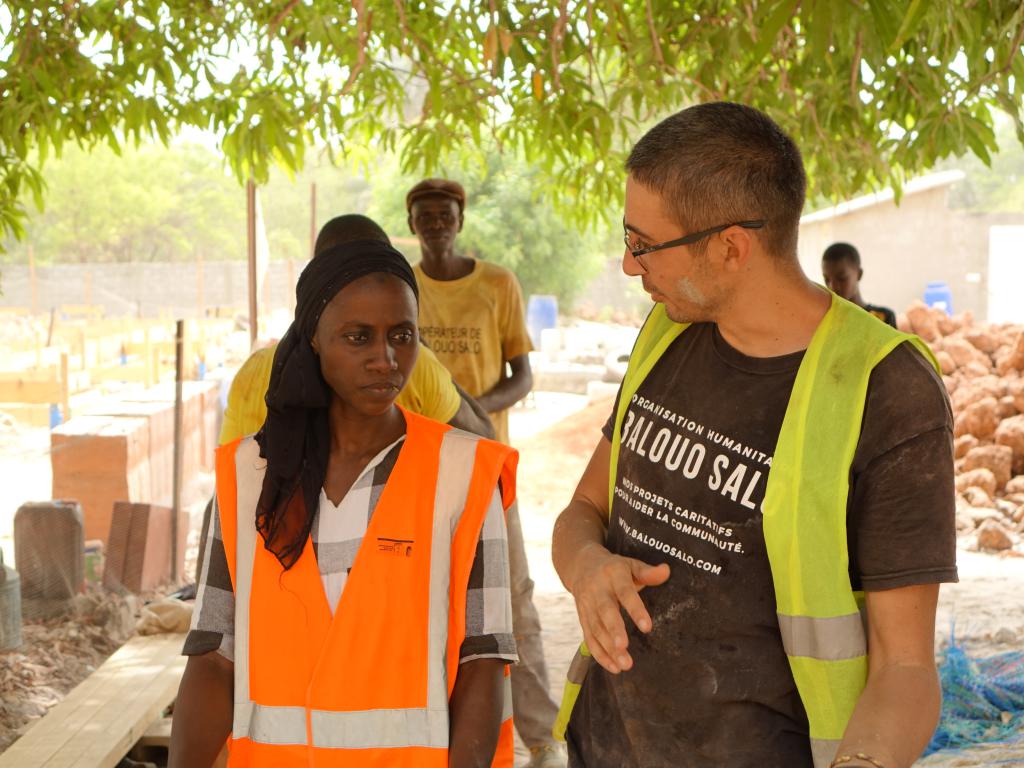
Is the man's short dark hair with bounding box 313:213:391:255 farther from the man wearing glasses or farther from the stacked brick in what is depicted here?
the stacked brick

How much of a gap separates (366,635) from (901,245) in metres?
20.0

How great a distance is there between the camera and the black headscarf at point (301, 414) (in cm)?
191

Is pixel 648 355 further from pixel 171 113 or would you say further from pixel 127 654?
pixel 171 113

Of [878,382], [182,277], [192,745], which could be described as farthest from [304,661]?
[182,277]

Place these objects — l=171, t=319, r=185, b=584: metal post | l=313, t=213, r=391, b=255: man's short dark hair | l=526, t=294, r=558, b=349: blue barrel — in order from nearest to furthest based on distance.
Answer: l=313, t=213, r=391, b=255: man's short dark hair, l=171, t=319, r=185, b=584: metal post, l=526, t=294, r=558, b=349: blue barrel

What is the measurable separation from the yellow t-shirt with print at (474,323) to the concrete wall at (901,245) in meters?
16.2

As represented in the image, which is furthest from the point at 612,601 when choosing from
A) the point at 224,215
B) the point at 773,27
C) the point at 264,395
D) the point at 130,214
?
the point at 224,215

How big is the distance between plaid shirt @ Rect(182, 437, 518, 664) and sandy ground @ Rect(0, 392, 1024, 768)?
2490 millimetres

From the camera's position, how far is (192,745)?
6.19 feet

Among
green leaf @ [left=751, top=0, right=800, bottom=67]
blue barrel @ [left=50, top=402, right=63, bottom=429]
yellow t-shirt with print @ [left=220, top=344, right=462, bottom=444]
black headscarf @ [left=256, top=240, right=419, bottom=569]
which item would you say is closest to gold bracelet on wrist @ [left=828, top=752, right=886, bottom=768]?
black headscarf @ [left=256, top=240, right=419, bottom=569]

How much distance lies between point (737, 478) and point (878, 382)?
246 mm

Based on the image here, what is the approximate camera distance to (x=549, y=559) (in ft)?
30.5

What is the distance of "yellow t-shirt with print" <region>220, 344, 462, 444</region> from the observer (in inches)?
102

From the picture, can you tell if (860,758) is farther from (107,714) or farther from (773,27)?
(107,714)
